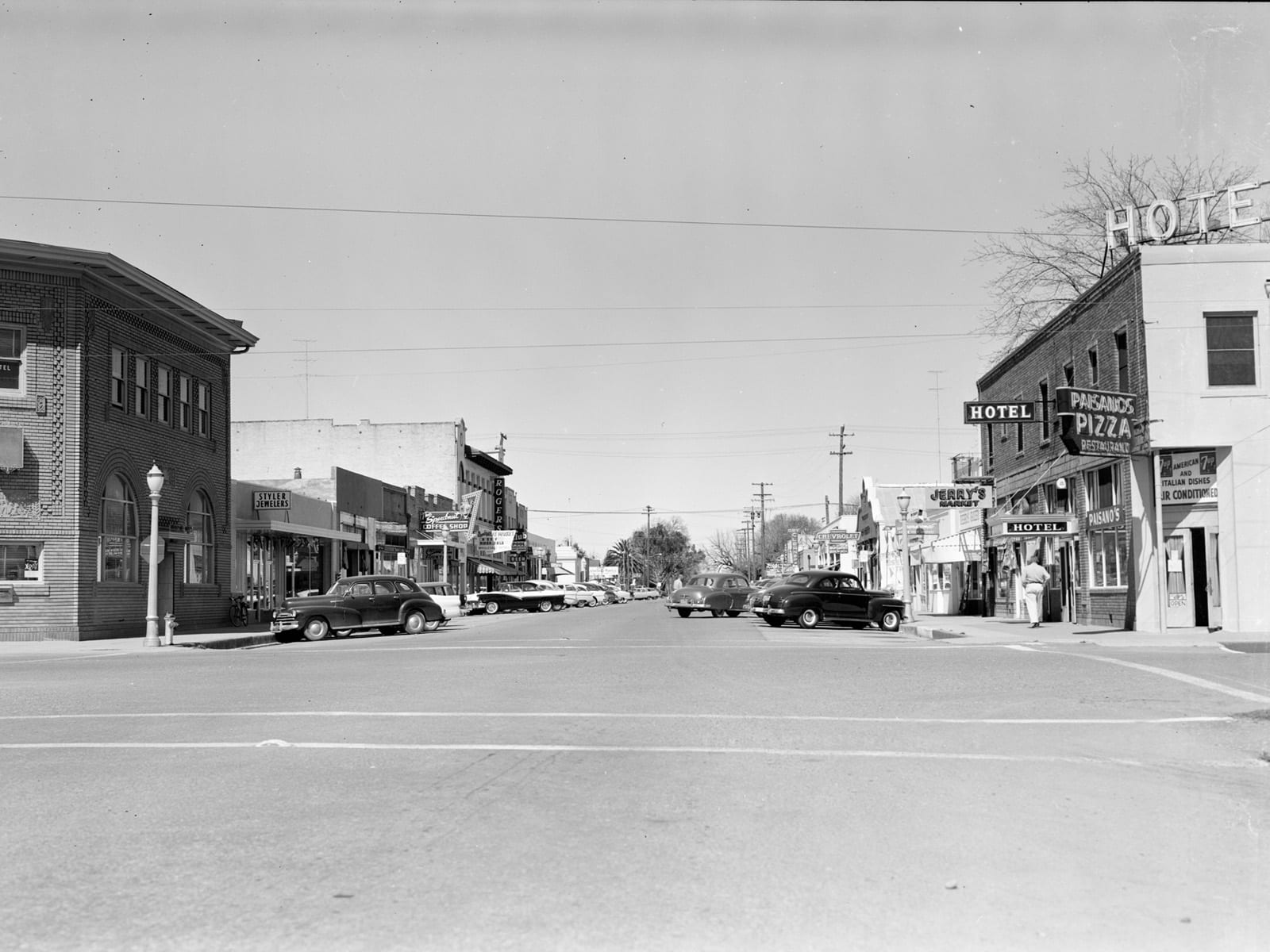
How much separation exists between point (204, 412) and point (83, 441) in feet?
28.2

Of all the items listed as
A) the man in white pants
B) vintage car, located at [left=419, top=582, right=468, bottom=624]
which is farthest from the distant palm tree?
the man in white pants

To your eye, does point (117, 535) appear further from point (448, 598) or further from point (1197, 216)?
point (1197, 216)

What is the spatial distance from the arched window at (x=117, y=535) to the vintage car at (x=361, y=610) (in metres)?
4.11

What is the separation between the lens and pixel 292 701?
1440 cm

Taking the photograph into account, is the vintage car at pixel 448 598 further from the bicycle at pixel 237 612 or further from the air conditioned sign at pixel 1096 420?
the air conditioned sign at pixel 1096 420

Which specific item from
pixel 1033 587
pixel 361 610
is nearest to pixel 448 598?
pixel 361 610

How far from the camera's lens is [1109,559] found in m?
29.8

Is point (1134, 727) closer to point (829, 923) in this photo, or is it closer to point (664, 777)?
point (664, 777)

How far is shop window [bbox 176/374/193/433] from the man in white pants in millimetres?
23863

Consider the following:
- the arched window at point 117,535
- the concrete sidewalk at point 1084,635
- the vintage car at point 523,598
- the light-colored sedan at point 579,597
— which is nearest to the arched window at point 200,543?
the arched window at point 117,535

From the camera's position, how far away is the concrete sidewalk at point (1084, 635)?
76.5ft

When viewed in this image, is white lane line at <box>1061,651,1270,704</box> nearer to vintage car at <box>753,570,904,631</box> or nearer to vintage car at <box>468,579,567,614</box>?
vintage car at <box>753,570,904,631</box>

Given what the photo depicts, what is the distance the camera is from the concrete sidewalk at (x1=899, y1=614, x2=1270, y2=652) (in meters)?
23.3

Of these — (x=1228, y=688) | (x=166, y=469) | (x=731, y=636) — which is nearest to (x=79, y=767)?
(x=1228, y=688)
